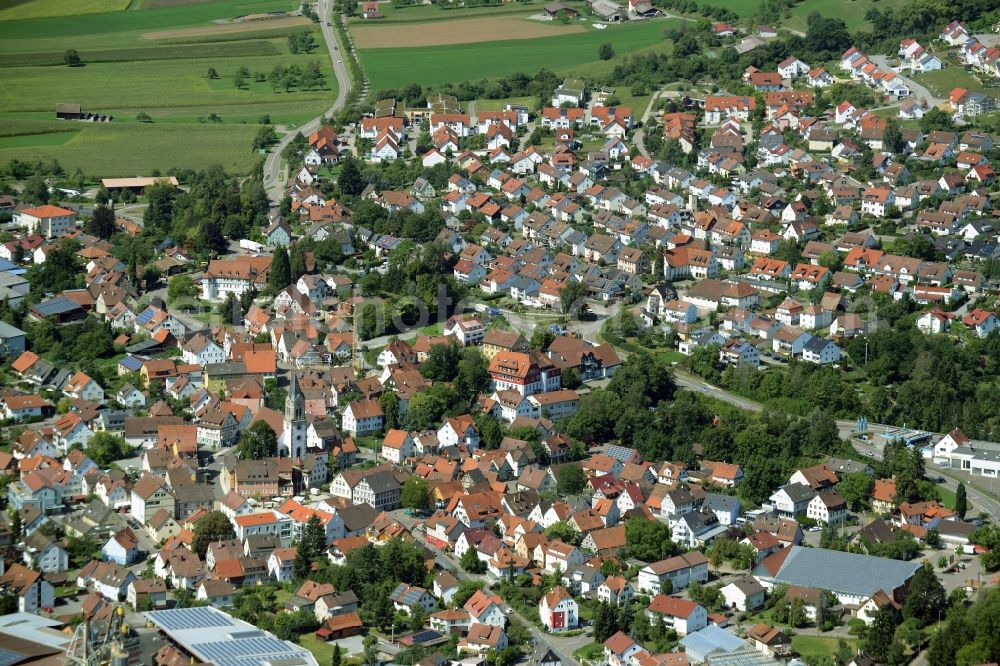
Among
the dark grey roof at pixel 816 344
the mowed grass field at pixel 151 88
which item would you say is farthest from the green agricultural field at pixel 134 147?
the dark grey roof at pixel 816 344

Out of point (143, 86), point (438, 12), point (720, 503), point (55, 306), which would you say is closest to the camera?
point (720, 503)

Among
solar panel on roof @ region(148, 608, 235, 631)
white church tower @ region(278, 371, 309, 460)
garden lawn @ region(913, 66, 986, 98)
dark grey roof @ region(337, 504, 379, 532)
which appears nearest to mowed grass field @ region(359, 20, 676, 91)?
garden lawn @ region(913, 66, 986, 98)

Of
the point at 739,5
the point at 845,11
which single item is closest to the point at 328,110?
the point at 739,5

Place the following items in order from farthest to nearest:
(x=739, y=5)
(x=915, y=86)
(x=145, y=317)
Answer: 1. (x=739, y=5)
2. (x=915, y=86)
3. (x=145, y=317)

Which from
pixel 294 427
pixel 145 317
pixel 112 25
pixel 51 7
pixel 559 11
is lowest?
pixel 294 427

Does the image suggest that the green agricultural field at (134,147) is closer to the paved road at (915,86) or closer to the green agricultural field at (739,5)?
the green agricultural field at (739,5)

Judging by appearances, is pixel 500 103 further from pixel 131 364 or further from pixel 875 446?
pixel 875 446
